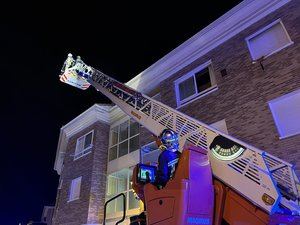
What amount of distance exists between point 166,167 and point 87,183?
1201 cm

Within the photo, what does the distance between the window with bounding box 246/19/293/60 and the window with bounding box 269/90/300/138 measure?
189 cm

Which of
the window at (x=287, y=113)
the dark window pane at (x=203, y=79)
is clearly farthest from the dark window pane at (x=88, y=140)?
the window at (x=287, y=113)

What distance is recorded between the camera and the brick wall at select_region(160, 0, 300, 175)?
7910mm

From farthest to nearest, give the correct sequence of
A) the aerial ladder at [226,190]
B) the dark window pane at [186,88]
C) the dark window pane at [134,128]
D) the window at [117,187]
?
the dark window pane at [134,128] → the window at [117,187] → the dark window pane at [186,88] → the aerial ladder at [226,190]

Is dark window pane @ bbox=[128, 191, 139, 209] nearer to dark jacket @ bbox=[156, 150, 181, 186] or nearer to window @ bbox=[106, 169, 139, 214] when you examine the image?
window @ bbox=[106, 169, 139, 214]

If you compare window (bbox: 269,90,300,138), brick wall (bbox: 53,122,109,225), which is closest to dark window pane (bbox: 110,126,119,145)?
brick wall (bbox: 53,122,109,225)

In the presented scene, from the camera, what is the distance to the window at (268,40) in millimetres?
8863

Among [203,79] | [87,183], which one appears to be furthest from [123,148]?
[203,79]

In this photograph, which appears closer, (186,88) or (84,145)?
(186,88)

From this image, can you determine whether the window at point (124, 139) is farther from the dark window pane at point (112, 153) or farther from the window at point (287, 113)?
A: the window at point (287, 113)

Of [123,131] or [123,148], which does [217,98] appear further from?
[123,131]

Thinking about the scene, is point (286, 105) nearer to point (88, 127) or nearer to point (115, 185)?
point (115, 185)

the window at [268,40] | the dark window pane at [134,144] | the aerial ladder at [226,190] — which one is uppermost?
the window at [268,40]

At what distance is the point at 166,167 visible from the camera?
3877mm
